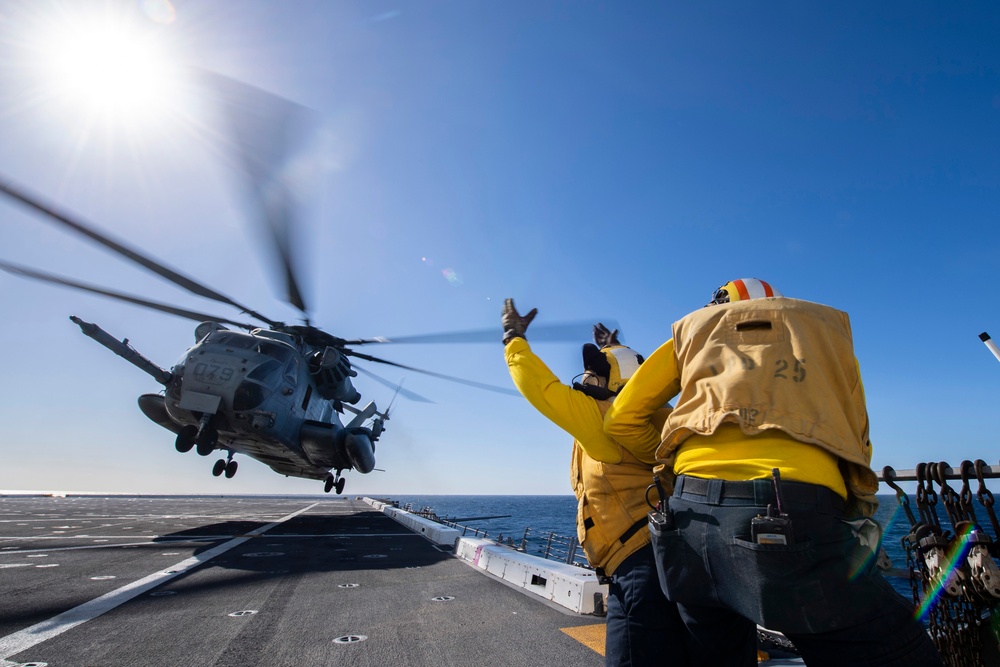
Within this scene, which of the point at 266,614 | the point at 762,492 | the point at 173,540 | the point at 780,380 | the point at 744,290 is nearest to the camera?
the point at 762,492

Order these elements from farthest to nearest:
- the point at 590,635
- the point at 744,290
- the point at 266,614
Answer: the point at 266,614 < the point at 590,635 < the point at 744,290

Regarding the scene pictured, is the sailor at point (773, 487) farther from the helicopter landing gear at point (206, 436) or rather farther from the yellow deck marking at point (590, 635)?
the helicopter landing gear at point (206, 436)

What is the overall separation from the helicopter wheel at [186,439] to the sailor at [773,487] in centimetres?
1511

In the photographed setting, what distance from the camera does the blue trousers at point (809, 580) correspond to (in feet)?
4.48

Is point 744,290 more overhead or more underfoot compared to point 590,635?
more overhead

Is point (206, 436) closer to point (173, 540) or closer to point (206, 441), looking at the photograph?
point (206, 441)

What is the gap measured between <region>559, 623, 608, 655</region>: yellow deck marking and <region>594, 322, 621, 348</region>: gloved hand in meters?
3.03

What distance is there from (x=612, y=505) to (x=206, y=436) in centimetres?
1383

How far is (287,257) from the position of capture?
10719mm

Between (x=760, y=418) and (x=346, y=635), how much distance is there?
4943 millimetres

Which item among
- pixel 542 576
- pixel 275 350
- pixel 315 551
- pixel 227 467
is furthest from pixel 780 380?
pixel 227 467

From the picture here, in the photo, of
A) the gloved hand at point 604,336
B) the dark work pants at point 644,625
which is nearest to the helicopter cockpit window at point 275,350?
the gloved hand at point 604,336

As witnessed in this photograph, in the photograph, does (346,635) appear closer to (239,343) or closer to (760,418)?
(760,418)

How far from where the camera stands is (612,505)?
7.78ft
